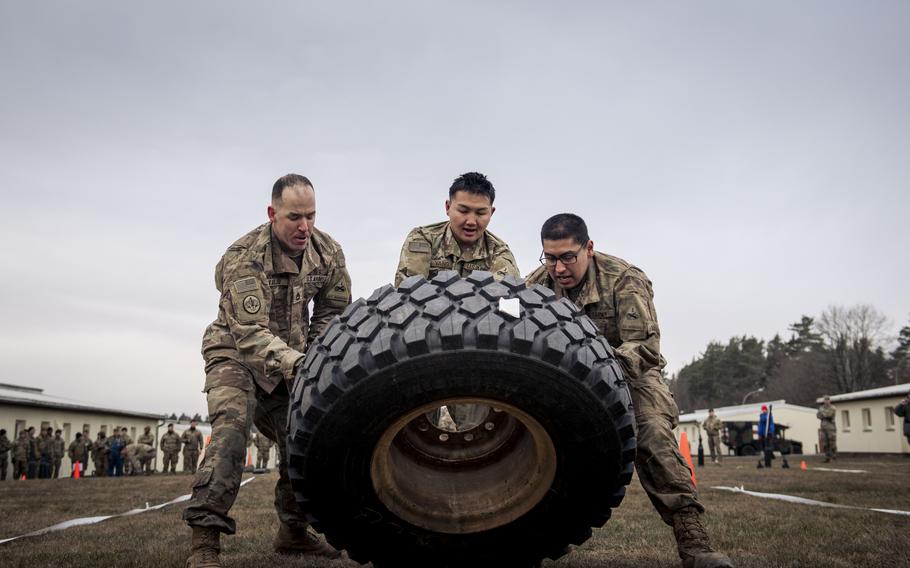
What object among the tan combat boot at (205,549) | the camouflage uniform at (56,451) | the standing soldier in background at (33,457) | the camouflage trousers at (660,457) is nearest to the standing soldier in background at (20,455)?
the standing soldier in background at (33,457)

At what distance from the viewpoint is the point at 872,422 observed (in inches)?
1633

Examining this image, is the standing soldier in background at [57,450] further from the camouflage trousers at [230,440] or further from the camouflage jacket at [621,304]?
the camouflage jacket at [621,304]

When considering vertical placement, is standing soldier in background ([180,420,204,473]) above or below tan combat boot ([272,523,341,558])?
below

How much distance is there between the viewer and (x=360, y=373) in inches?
93.6

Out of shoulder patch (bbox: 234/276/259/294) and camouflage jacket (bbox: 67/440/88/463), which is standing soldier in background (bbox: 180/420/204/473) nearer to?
camouflage jacket (bbox: 67/440/88/463)

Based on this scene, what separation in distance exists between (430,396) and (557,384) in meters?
0.44

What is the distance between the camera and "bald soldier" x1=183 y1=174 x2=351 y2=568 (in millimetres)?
3754

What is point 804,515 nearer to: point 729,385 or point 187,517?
point 187,517

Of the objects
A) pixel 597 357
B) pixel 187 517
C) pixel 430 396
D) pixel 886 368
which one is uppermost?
pixel 886 368

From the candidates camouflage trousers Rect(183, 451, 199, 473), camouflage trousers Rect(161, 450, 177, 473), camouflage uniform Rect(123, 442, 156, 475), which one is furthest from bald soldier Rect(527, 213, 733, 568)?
camouflage uniform Rect(123, 442, 156, 475)

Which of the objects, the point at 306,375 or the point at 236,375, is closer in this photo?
the point at 306,375

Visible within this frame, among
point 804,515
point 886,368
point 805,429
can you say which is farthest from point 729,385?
point 804,515

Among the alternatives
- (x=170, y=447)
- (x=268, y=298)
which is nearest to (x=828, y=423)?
(x=268, y=298)

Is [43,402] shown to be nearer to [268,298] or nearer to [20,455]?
[20,455]
